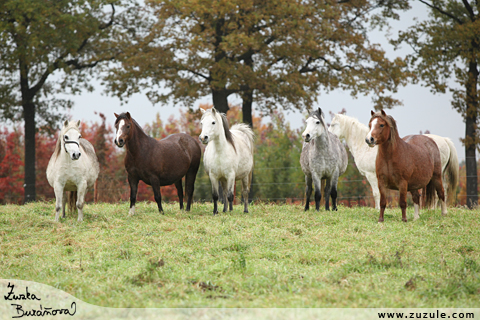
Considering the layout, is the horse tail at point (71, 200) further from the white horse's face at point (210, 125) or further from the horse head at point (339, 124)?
the horse head at point (339, 124)

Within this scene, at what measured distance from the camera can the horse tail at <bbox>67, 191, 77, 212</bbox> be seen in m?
8.51

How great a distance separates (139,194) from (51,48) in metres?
6.98

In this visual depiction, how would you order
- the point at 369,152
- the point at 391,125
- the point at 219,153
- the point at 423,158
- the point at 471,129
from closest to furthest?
the point at 391,125, the point at 423,158, the point at 219,153, the point at 369,152, the point at 471,129

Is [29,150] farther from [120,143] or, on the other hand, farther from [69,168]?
[120,143]

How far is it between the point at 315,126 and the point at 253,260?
431 centimetres

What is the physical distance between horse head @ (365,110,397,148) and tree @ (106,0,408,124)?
25.7ft

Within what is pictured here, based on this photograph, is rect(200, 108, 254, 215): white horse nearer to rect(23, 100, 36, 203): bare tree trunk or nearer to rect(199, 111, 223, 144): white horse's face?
rect(199, 111, 223, 144): white horse's face

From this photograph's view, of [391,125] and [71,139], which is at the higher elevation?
[391,125]

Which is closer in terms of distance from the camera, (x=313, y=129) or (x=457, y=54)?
(x=313, y=129)

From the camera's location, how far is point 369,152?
9.73m

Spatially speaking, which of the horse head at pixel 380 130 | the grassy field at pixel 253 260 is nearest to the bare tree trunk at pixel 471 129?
the grassy field at pixel 253 260

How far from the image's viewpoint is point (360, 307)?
3.33 meters
